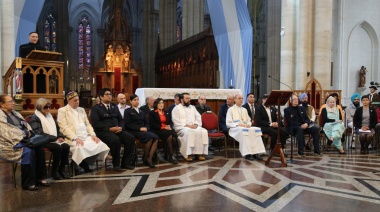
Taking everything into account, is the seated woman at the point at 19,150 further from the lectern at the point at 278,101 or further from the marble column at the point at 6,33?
the marble column at the point at 6,33

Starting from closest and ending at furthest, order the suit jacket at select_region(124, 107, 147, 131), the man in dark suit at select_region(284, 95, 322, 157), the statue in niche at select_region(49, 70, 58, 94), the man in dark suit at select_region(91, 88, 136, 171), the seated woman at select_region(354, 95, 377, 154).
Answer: the man in dark suit at select_region(91, 88, 136, 171) → the suit jacket at select_region(124, 107, 147, 131) → the statue in niche at select_region(49, 70, 58, 94) → the man in dark suit at select_region(284, 95, 322, 157) → the seated woman at select_region(354, 95, 377, 154)

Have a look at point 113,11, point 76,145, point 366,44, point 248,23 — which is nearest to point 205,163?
point 76,145

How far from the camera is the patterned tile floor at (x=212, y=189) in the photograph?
4023mm

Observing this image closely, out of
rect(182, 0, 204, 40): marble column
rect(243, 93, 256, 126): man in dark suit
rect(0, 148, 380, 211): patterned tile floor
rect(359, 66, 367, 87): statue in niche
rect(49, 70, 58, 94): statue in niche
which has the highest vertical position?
rect(182, 0, 204, 40): marble column

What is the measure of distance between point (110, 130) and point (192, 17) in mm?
12894

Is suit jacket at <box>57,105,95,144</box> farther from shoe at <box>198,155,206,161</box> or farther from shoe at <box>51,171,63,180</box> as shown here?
shoe at <box>198,155,206,161</box>

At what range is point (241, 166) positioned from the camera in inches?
252

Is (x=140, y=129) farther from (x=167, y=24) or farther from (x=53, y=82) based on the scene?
(x=167, y=24)

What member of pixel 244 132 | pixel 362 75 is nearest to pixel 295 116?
pixel 244 132

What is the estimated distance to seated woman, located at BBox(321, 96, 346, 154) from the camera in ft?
26.2

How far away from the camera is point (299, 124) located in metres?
7.89

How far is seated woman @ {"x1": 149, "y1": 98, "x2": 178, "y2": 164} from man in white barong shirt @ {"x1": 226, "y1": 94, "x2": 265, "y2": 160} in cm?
126

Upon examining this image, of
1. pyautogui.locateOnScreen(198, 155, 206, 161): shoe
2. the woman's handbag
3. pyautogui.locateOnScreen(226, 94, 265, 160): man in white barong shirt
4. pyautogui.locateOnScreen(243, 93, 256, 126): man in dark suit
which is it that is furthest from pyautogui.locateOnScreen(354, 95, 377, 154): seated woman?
the woman's handbag

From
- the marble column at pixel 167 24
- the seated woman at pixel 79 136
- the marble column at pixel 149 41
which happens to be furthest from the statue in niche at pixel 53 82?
the marble column at pixel 149 41
